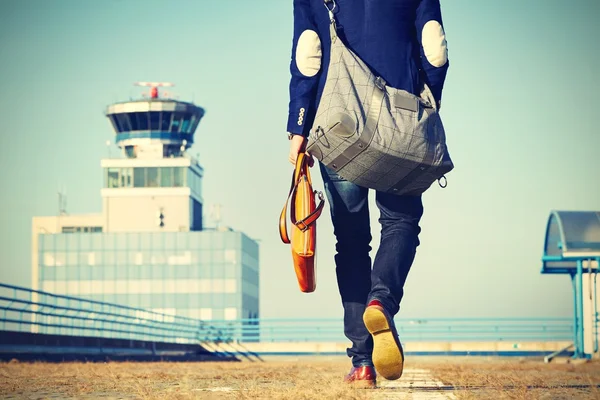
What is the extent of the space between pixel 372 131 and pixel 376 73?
0.37 meters

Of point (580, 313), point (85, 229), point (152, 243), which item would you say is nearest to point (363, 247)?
point (580, 313)

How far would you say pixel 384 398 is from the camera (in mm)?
4480

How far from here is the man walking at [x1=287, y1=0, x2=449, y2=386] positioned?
514 centimetres

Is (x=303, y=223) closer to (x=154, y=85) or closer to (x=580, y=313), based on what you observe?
(x=580, y=313)

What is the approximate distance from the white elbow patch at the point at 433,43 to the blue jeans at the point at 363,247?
654 mm

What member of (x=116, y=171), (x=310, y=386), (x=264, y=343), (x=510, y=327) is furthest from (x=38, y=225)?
(x=310, y=386)

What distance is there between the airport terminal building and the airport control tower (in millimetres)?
81

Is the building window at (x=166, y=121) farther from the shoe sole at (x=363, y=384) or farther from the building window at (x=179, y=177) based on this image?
the shoe sole at (x=363, y=384)

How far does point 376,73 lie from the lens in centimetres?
514

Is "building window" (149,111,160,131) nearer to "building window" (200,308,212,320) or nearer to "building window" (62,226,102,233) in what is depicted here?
"building window" (62,226,102,233)

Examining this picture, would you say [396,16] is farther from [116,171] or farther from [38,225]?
[38,225]

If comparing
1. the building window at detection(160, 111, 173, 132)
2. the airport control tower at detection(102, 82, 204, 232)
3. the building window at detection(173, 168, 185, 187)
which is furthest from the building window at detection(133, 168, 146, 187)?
the building window at detection(160, 111, 173, 132)

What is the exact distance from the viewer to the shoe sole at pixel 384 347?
15.2ft

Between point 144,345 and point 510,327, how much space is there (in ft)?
54.5
